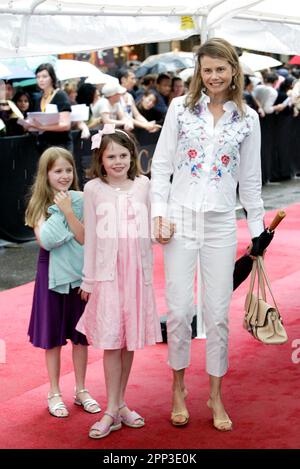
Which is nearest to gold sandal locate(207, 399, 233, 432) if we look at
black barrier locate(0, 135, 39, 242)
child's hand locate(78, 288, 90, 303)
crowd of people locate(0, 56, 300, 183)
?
child's hand locate(78, 288, 90, 303)

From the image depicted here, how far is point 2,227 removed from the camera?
1095 centimetres

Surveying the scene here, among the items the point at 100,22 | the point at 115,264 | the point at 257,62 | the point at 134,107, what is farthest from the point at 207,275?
the point at 257,62

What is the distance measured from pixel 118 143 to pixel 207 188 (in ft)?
1.76

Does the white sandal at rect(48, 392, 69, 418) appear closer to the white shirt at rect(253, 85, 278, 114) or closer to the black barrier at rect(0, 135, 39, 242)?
the black barrier at rect(0, 135, 39, 242)

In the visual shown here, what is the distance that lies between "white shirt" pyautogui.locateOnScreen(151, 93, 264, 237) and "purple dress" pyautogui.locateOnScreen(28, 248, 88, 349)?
2.66ft

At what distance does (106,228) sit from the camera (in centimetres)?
479

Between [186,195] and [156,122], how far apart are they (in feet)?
31.7

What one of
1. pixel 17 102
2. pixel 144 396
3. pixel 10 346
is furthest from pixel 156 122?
pixel 144 396

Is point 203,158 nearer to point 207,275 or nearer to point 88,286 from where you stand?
point 207,275

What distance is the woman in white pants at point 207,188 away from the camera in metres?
4.78

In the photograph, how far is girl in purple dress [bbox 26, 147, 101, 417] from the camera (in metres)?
5.12
